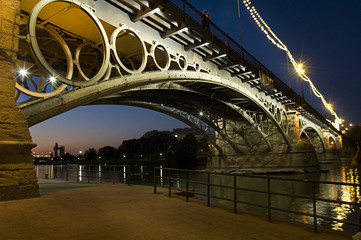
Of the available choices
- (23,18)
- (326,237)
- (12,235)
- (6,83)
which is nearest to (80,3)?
(23,18)

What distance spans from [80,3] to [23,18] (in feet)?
9.59

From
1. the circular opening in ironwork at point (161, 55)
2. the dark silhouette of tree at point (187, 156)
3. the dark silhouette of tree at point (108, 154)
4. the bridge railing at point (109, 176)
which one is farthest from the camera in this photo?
the dark silhouette of tree at point (108, 154)

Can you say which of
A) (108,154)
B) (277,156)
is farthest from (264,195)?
(108,154)

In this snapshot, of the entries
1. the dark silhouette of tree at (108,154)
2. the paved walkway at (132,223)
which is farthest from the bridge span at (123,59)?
the dark silhouette of tree at (108,154)

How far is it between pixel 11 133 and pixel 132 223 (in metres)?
4.52

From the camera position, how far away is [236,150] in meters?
41.2

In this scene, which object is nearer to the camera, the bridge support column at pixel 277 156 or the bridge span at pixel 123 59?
the bridge span at pixel 123 59

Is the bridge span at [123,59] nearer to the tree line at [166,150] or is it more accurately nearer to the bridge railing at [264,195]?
the bridge railing at [264,195]

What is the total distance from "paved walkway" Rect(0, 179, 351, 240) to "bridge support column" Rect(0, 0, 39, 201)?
18.9 inches

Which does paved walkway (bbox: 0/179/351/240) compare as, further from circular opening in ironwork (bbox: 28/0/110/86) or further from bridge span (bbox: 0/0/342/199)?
circular opening in ironwork (bbox: 28/0/110/86)

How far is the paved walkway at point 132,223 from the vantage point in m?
4.59

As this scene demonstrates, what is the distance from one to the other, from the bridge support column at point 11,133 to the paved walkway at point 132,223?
48cm

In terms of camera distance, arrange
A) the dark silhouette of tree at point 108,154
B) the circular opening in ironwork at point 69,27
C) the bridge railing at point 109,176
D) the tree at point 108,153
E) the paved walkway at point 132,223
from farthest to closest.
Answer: the tree at point 108,153
the dark silhouette of tree at point 108,154
the bridge railing at point 109,176
the circular opening in ironwork at point 69,27
the paved walkway at point 132,223

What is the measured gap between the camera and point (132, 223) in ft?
17.5
